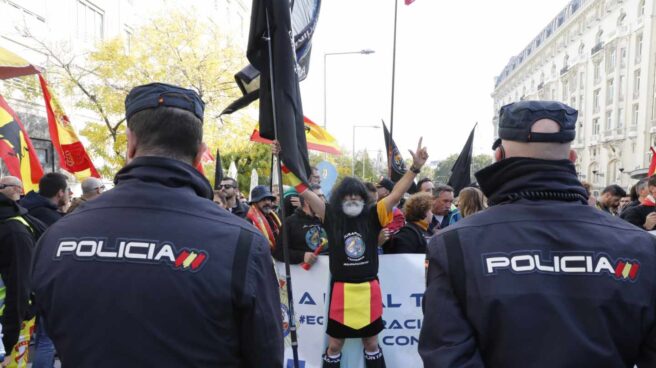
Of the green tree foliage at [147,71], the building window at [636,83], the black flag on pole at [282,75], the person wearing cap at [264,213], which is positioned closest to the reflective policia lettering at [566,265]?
the black flag on pole at [282,75]

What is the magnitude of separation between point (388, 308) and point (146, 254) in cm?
390

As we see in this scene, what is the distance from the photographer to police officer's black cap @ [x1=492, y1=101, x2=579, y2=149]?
1792 millimetres

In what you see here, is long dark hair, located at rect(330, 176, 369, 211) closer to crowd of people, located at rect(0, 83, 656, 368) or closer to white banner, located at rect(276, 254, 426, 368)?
white banner, located at rect(276, 254, 426, 368)

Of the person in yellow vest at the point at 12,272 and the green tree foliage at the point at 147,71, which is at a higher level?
the green tree foliage at the point at 147,71

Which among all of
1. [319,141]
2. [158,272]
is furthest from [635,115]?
[158,272]

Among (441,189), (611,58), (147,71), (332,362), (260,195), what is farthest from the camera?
(611,58)

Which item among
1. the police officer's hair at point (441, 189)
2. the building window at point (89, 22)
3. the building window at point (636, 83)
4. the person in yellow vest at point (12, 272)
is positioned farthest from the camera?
the building window at point (636, 83)

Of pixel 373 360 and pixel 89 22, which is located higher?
pixel 89 22

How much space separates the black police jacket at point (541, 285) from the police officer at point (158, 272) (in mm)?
621

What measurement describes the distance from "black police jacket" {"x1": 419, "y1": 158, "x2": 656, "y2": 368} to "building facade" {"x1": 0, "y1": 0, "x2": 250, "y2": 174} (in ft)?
53.6

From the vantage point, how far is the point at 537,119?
1.80 metres

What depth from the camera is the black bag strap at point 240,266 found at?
167 cm

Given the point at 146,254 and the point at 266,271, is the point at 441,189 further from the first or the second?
the point at 146,254

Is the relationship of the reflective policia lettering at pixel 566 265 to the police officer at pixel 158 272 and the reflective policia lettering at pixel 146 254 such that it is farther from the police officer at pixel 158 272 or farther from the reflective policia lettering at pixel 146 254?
the reflective policia lettering at pixel 146 254
